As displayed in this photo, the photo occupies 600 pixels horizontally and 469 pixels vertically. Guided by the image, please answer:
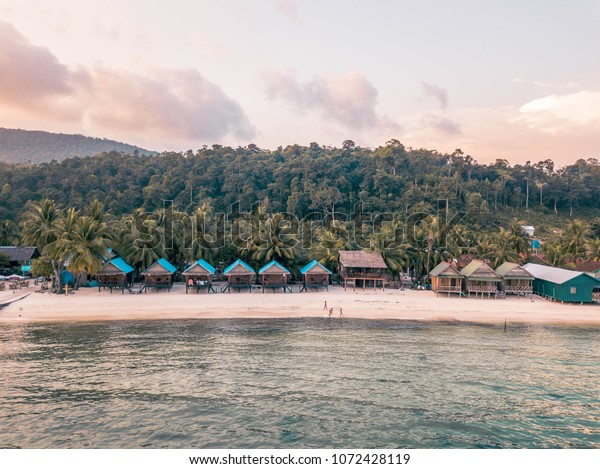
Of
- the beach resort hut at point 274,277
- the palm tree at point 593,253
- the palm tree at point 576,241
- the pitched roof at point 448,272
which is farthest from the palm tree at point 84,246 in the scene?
the palm tree at point 593,253

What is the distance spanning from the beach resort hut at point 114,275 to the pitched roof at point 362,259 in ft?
78.1

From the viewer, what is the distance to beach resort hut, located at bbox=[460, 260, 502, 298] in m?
41.4

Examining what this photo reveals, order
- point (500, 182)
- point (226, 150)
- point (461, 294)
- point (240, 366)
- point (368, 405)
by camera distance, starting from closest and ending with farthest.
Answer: point (368, 405)
point (240, 366)
point (461, 294)
point (500, 182)
point (226, 150)

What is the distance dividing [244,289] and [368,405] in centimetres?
2852

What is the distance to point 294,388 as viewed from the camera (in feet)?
62.1

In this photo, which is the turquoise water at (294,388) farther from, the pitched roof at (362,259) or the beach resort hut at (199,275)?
the pitched roof at (362,259)

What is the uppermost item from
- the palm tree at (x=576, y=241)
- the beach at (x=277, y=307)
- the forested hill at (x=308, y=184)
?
the forested hill at (x=308, y=184)

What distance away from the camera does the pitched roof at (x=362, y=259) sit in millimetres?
44344

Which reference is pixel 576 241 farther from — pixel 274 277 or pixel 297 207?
A: pixel 297 207

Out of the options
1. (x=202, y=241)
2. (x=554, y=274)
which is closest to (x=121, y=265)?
(x=202, y=241)

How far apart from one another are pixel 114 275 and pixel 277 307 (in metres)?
18.8

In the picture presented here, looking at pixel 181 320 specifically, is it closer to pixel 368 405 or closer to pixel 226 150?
pixel 368 405

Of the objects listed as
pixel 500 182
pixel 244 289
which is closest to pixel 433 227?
pixel 244 289

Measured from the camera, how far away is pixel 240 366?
860 inches
